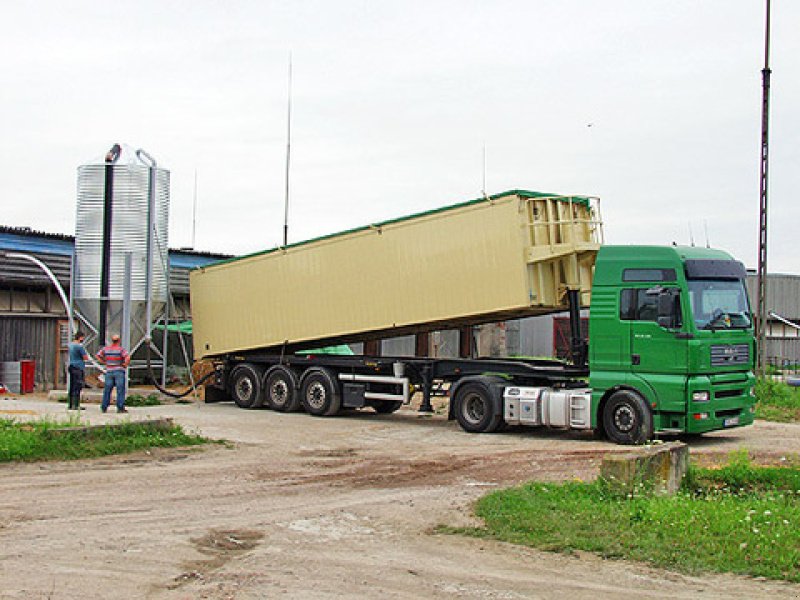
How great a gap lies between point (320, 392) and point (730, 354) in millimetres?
8983

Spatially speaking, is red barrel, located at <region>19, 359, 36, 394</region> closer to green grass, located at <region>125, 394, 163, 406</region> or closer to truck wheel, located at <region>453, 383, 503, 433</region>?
green grass, located at <region>125, 394, 163, 406</region>

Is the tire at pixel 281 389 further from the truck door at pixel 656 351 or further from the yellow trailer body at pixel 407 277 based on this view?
the truck door at pixel 656 351

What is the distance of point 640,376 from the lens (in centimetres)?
1622

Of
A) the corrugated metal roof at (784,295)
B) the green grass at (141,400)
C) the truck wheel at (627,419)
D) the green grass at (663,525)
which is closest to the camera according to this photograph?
the green grass at (663,525)

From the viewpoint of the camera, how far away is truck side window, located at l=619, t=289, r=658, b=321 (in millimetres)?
16000

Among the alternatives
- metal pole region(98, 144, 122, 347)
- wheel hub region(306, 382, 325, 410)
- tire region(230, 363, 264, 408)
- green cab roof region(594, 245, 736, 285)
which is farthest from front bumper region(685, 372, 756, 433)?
metal pole region(98, 144, 122, 347)

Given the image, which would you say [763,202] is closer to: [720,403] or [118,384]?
[720,403]

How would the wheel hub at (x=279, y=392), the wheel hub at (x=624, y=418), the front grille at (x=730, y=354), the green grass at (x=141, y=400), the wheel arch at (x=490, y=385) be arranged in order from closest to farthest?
1. the front grille at (x=730, y=354)
2. the wheel hub at (x=624, y=418)
3. the wheel arch at (x=490, y=385)
4. the wheel hub at (x=279, y=392)
5. the green grass at (x=141, y=400)

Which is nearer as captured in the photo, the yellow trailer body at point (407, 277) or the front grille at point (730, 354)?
the front grille at point (730, 354)

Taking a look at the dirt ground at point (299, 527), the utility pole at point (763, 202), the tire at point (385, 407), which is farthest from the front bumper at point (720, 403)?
the tire at point (385, 407)

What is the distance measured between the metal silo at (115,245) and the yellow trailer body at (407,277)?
1.61 meters

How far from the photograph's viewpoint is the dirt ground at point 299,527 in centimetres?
728

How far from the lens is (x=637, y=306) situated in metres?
16.2

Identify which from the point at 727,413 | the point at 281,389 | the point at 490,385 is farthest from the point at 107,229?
the point at 727,413
